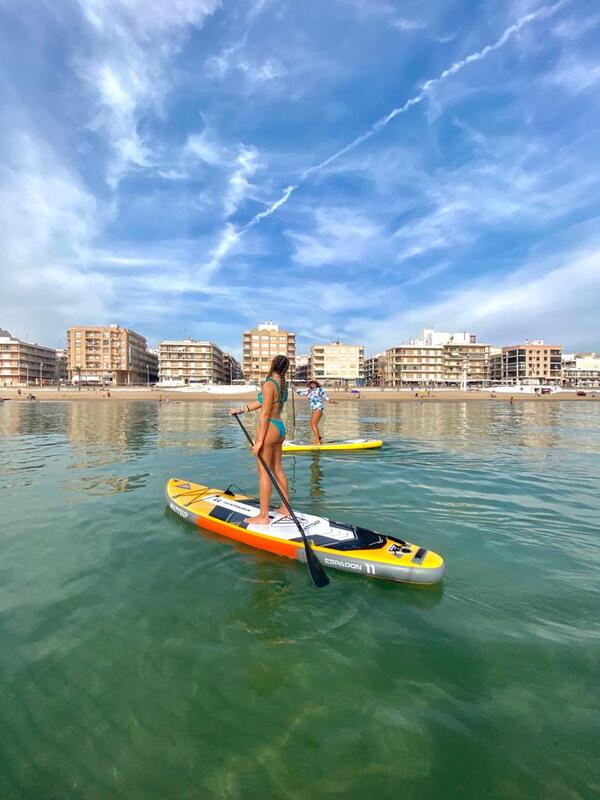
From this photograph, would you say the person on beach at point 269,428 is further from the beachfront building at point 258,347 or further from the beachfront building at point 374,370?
the beachfront building at point 374,370

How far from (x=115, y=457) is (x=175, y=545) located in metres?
9.47

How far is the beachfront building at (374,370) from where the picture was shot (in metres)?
156

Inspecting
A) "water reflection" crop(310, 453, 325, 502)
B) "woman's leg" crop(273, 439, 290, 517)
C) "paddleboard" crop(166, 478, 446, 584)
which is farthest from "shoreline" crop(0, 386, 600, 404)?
"woman's leg" crop(273, 439, 290, 517)

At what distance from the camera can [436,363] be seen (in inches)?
5340

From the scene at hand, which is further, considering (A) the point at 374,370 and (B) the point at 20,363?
(A) the point at 374,370

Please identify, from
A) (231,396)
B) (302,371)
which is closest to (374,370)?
(302,371)

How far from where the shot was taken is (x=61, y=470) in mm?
12156

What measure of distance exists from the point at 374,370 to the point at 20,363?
126 metres

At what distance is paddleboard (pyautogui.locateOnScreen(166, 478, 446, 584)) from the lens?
17.1 feet

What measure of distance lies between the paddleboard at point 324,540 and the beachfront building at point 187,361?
409 ft

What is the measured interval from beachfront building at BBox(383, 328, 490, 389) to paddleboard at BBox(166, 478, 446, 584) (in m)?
128

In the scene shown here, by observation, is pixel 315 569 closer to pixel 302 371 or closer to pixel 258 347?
pixel 258 347

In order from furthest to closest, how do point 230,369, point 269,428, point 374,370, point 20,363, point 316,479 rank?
1. point 230,369
2. point 374,370
3. point 20,363
4. point 316,479
5. point 269,428

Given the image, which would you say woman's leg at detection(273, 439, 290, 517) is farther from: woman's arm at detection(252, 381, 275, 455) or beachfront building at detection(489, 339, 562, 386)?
beachfront building at detection(489, 339, 562, 386)
